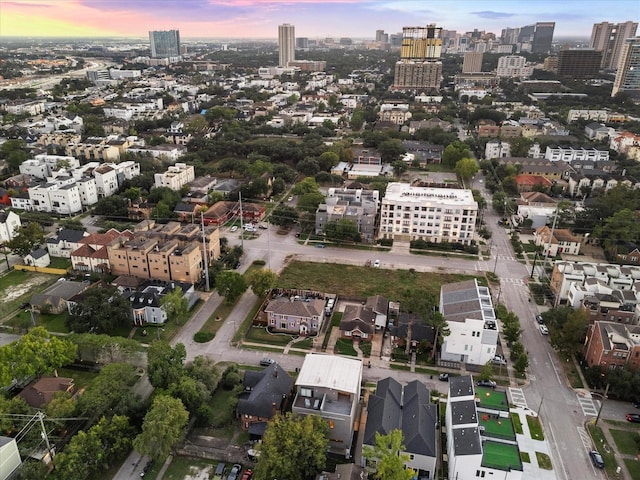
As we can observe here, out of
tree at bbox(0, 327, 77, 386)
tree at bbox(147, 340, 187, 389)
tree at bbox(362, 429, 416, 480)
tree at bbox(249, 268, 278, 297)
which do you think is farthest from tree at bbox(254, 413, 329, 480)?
tree at bbox(249, 268, 278, 297)

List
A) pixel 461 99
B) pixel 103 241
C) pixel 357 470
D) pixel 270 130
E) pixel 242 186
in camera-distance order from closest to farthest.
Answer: pixel 357 470 < pixel 103 241 < pixel 242 186 < pixel 270 130 < pixel 461 99

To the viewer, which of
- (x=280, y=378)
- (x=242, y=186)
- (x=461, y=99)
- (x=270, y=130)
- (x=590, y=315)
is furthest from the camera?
(x=461, y=99)

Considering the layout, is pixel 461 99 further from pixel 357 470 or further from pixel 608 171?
pixel 357 470

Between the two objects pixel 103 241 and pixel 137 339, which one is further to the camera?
pixel 103 241

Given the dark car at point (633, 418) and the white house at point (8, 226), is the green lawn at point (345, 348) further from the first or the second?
the white house at point (8, 226)

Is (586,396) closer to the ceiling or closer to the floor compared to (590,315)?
closer to the floor

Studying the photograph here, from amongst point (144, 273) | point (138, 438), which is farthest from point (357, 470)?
point (144, 273)

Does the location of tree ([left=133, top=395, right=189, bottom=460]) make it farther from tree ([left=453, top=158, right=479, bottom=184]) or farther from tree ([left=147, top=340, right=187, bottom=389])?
tree ([left=453, top=158, right=479, bottom=184])
